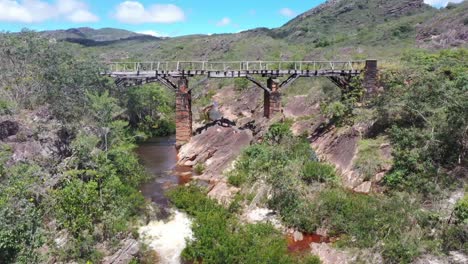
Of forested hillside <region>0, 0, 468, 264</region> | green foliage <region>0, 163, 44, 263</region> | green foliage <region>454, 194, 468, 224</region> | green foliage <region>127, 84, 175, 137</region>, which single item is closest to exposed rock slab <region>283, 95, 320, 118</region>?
forested hillside <region>0, 0, 468, 264</region>

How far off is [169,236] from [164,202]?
5523 mm

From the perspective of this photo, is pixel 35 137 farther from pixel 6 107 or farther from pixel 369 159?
pixel 369 159

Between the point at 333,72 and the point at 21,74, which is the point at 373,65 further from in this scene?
the point at 21,74

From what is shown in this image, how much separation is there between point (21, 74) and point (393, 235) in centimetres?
3070

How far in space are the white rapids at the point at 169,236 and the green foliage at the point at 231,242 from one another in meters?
0.83

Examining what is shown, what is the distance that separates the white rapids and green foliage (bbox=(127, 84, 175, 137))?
95.7ft

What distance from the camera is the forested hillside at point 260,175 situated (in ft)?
63.5

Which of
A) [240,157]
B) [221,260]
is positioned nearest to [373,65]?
[240,157]

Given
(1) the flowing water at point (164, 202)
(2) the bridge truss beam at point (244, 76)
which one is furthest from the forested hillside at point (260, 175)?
(2) the bridge truss beam at point (244, 76)

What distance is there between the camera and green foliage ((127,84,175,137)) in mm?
54188

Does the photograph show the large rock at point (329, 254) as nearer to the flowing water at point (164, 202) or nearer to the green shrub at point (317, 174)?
the green shrub at point (317, 174)

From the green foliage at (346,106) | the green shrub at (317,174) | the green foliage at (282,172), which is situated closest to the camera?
the green foliage at (282,172)

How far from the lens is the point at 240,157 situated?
33750 mm

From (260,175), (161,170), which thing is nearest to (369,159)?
(260,175)
